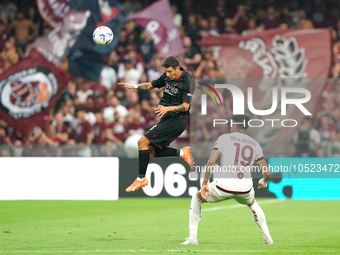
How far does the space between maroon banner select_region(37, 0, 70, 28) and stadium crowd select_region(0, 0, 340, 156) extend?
1.14 meters

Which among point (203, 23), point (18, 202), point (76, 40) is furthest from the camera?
point (203, 23)

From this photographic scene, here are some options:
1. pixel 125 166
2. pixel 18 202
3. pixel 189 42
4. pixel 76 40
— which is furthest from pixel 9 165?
pixel 189 42

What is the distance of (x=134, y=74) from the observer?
1731cm

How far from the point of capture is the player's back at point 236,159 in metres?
7.70

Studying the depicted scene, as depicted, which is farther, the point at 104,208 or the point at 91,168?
the point at 91,168

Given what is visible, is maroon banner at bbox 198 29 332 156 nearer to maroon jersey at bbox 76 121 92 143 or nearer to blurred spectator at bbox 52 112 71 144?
maroon jersey at bbox 76 121 92 143

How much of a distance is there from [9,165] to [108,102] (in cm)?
340

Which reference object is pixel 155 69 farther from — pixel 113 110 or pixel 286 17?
pixel 286 17

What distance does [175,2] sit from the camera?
20750 mm

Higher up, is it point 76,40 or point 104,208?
point 76,40

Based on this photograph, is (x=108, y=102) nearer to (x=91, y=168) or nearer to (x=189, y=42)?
(x=91, y=168)

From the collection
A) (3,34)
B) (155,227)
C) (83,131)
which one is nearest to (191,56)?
(83,131)

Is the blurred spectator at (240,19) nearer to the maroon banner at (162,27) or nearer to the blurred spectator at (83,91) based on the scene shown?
the maroon banner at (162,27)

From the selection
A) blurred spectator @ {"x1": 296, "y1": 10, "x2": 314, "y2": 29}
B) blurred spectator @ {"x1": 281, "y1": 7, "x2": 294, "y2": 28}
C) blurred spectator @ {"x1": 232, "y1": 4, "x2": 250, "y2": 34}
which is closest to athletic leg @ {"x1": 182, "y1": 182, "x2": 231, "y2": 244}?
blurred spectator @ {"x1": 232, "y1": 4, "x2": 250, "y2": 34}
